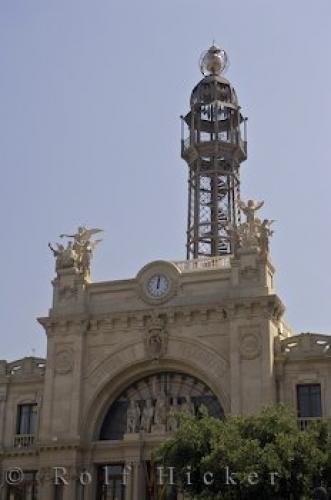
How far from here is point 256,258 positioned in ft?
137

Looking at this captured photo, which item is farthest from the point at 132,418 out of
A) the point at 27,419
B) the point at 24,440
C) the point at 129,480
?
the point at 27,419

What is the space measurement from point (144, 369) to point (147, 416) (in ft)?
7.49

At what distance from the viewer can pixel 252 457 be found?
1217 inches

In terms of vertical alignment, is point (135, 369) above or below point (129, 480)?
above

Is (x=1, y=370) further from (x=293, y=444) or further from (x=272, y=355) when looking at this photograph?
(x=293, y=444)

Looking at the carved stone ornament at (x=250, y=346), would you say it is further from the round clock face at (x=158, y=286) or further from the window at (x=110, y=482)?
the window at (x=110, y=482)

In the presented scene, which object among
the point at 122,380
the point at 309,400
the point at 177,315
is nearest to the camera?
the point at 309,400

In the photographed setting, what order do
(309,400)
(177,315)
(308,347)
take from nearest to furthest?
(309,400), (308,347), (177,315)

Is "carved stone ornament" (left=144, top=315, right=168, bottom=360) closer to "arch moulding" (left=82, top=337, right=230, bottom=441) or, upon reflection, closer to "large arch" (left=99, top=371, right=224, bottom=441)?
"arch moulding" (left=82, top=337, right=230, bottom=441)

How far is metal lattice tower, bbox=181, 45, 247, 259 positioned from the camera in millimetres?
56938

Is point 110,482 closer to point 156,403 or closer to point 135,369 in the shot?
point 156,403

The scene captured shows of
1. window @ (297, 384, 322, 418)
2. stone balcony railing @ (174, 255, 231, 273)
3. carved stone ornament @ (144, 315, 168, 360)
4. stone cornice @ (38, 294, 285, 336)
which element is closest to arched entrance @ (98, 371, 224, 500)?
carved stone ornament @ (144, 315, 168, 360)

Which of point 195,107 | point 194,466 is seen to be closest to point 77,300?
point 194,466

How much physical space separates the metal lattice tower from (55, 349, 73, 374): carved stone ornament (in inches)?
575
